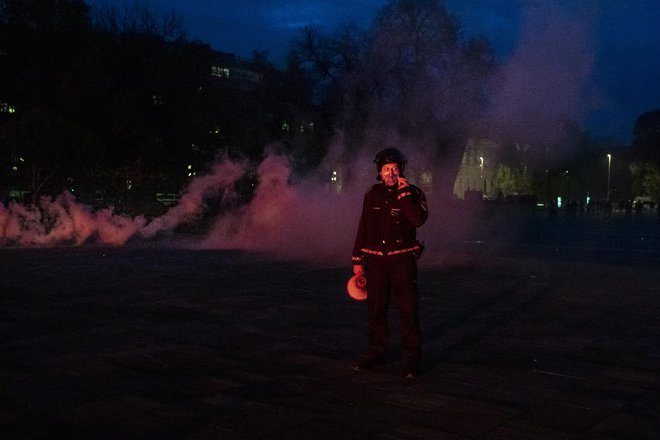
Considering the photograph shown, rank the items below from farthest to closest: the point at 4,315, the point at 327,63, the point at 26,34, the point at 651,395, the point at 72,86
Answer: the point at 327,63 < the point at 26,34 < the point at 72,86 < the point at 4,315 < the point at 651,395

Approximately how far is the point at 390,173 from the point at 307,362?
5.81 feet

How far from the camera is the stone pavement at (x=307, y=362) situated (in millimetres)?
4367

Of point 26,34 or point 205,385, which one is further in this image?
point 26,34

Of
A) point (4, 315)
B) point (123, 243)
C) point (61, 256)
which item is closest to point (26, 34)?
point (123, 243)

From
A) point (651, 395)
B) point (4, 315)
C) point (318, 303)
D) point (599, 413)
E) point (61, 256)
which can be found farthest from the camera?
point (61, 256)

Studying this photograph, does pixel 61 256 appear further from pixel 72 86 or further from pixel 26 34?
pixel 26 34

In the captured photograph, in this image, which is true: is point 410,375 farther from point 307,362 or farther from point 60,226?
point 60,226

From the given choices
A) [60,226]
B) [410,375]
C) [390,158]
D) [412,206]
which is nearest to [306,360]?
[410,375]

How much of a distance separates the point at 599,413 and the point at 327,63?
28.2 metres

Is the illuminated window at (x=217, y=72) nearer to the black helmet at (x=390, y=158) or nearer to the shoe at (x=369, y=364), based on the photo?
the black helmet at (x=390, y=158)

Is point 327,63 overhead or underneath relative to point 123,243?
overhead

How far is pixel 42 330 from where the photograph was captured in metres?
7.04

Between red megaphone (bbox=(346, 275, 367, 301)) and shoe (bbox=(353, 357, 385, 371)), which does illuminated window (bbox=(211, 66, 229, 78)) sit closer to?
red megaphone (bbox=(346, 275, 367, 301))

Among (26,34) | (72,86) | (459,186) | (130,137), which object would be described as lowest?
(459,186)
